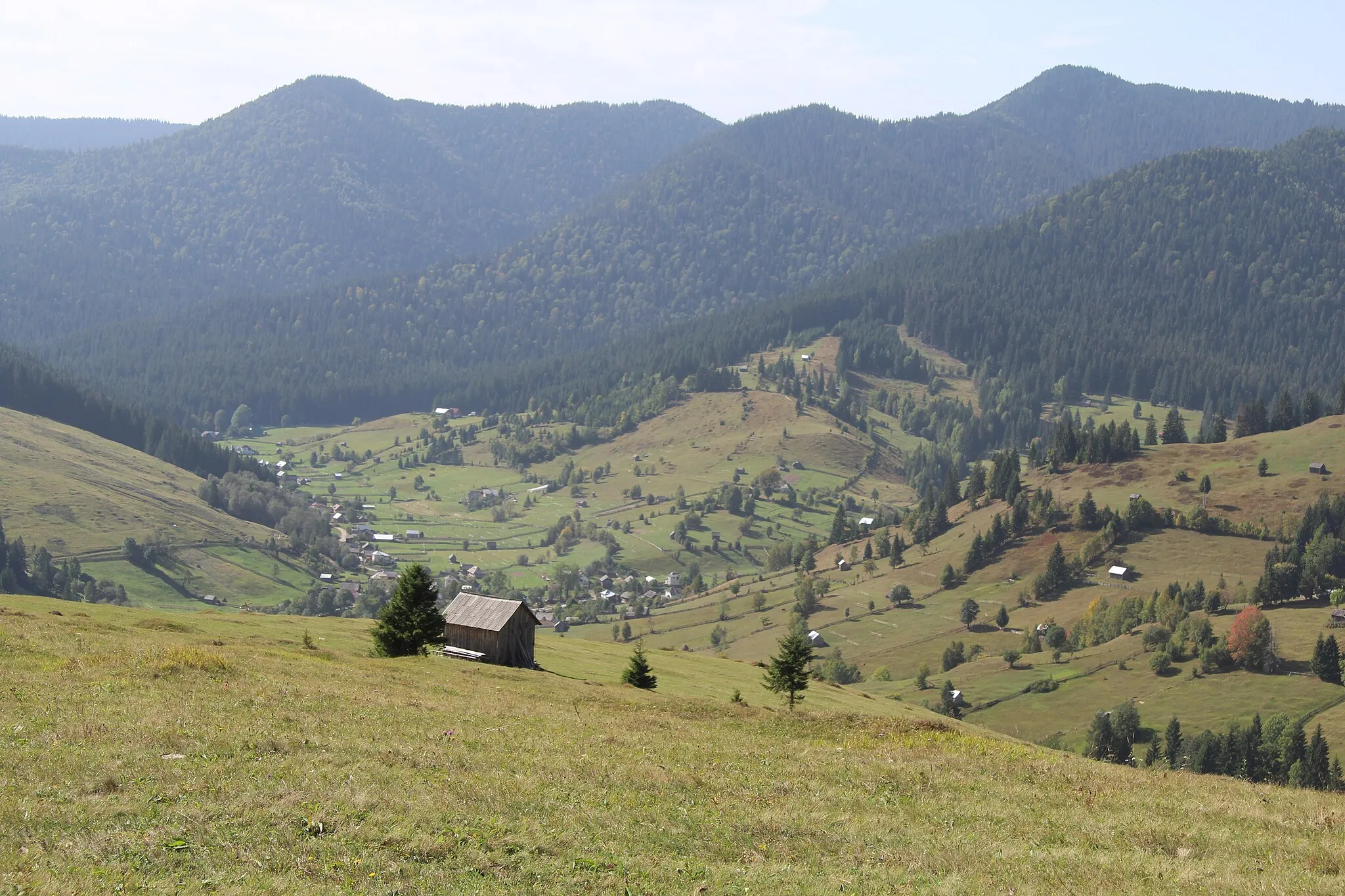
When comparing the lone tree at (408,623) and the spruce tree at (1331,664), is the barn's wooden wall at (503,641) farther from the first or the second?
the spruce tree at (1331,664)

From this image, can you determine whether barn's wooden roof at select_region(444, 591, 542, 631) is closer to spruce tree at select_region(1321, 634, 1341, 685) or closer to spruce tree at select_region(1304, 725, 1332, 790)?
spruce tree at select_region(1304, 725, 1332, 790)

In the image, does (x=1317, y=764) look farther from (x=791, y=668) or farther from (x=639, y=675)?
(x=639, y=675)

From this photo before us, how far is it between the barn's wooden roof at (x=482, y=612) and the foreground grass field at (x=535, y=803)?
3156 cm

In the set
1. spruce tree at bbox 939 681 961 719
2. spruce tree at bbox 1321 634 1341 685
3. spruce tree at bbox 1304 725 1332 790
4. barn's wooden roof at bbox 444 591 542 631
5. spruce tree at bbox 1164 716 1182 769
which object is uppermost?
barn's wooden roof at bbox 444 591 542 631

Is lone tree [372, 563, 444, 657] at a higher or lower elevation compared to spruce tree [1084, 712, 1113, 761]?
higher

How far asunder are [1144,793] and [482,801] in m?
24.6

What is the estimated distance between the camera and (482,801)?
32.0m

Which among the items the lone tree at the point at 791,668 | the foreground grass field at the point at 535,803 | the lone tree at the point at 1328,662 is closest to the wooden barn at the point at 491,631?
the lone tree at the point at 791,668

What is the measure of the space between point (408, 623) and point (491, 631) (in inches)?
294

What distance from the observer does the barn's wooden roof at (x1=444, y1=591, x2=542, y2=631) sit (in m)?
85.3

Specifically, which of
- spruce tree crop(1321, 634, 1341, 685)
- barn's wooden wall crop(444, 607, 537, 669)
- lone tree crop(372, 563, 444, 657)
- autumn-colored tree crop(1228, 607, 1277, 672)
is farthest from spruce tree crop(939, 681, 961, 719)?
lone tree crop(372, 563, 444, 657)

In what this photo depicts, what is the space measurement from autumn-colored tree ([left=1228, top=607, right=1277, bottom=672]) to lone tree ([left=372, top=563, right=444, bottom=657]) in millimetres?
171094

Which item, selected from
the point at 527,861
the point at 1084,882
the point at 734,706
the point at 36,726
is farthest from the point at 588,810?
the point at 734,706

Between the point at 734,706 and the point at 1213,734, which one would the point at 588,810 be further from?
the point at 1213,734
